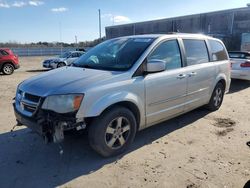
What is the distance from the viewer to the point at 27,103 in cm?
391

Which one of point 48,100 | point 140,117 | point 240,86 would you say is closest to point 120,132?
point 140,117

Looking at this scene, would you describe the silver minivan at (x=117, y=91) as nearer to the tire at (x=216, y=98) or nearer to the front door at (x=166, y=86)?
the front door at (x=166, y=86)

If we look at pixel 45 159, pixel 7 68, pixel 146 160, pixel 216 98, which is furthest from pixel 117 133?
pixel 7 68

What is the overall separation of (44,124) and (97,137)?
2.43 ft

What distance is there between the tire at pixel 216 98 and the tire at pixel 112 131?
2.91m

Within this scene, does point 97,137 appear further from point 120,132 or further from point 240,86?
point 240,86

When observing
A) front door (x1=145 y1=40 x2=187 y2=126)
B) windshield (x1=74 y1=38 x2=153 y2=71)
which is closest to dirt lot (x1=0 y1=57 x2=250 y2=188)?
front door (x1=145 y1=40 x2=187 y2=126)

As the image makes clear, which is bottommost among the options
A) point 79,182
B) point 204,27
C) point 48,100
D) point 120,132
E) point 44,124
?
point 79,182

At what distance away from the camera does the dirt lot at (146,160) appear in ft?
11.5

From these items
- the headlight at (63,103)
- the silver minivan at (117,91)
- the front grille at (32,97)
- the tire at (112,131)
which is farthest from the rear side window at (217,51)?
the front grille at (32,97)

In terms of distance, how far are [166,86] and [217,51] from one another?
2.46 m

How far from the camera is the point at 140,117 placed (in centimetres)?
440

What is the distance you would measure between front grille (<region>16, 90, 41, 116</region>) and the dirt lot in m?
0.75

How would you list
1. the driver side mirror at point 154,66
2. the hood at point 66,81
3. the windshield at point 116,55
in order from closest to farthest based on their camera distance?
the hood at point 66,81
the driver side mirror at point 154,66
the windshield at point 116,55
